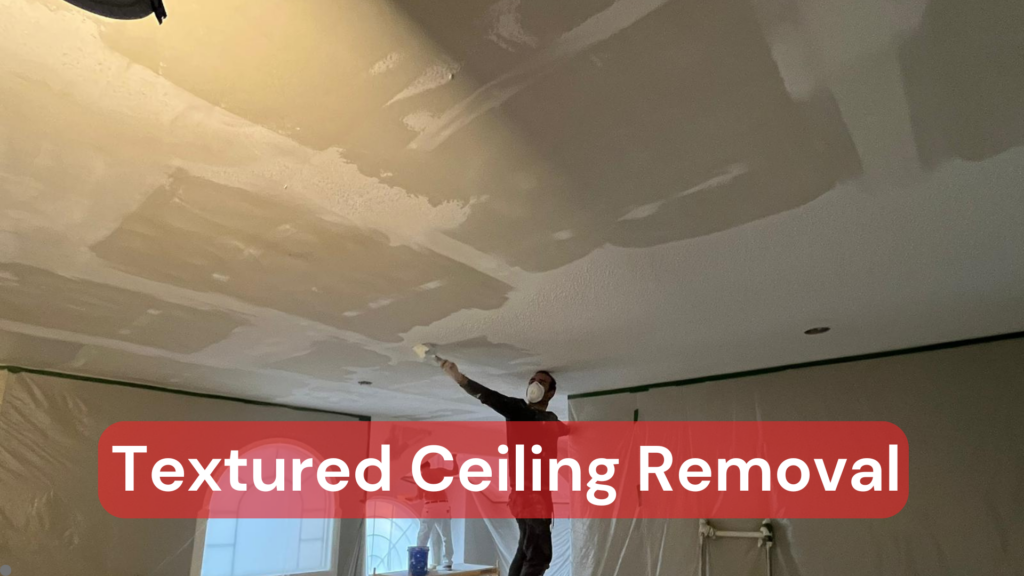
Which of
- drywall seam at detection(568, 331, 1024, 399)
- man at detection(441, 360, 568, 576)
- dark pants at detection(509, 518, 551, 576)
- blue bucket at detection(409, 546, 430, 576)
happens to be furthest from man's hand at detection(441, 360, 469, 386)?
blue bucket at detection(409, 546, 430, 576)

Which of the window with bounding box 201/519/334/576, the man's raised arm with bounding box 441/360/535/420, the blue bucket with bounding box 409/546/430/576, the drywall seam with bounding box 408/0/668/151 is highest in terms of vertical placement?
the drywall seam with bounding box 408/0/668/151

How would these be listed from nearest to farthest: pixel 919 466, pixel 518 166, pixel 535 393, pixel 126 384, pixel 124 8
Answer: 1. pixel 124 8
2. pixel 518 166
3. pixel 919 466
4. pixel 535 393
5. pixel 126 384

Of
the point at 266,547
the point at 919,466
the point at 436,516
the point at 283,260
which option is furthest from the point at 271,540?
the point at 919,466

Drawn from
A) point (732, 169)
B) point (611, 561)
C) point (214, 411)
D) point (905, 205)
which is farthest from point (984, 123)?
point (214, 411)

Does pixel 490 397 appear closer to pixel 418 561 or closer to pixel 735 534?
pixel 735 534

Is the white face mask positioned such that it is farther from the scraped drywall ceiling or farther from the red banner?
the scraped drywall ceiling

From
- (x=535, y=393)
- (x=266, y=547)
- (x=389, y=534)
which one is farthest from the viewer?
(x=389, y=534)

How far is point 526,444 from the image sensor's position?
3.05 metres

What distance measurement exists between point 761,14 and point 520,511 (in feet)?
8.33

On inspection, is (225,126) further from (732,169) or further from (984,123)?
(984,123)

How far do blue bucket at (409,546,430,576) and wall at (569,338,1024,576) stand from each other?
7.74 ft

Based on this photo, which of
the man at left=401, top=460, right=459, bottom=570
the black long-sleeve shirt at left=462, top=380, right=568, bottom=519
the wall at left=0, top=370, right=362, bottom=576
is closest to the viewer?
the black long-sleeve shirt at left=462, top=380, right=568, bottom=519

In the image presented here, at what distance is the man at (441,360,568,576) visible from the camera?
291cm

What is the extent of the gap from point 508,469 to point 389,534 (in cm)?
336
